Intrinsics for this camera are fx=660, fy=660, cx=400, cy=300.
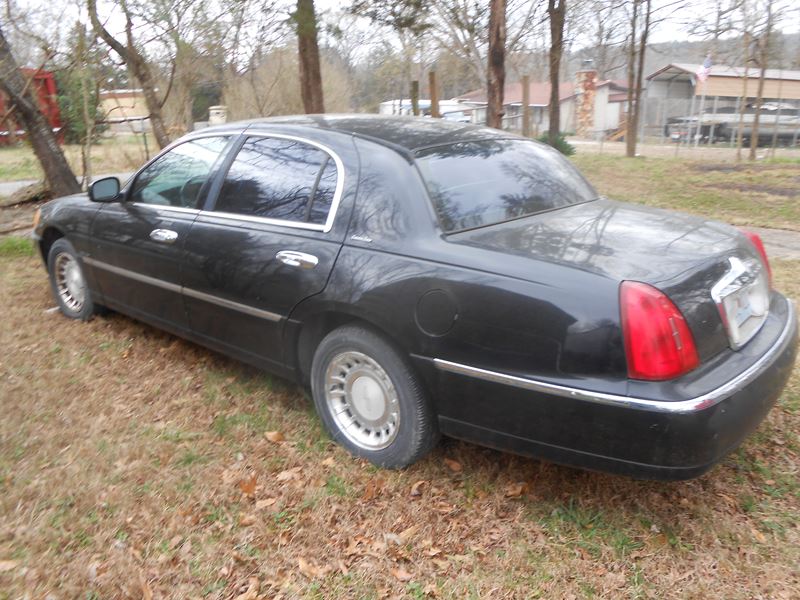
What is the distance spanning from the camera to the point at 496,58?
9.46m

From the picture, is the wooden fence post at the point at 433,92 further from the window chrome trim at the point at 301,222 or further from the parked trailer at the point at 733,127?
the parked trailer at the point at 733,127

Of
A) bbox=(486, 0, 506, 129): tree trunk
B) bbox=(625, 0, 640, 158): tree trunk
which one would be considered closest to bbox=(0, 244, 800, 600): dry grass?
bbox=(486, 0, 506, 129): tree trunk

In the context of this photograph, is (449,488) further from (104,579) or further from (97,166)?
(97,166)

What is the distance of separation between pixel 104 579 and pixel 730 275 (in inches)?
109

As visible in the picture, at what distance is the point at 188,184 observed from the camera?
13.5 ft

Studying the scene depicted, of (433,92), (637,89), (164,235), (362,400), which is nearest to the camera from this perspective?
(362,400)

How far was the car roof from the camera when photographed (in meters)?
3.36

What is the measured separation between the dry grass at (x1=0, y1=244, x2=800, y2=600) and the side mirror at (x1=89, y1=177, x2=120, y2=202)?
147cm

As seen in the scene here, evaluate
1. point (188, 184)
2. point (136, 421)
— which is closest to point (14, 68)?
point (188, 184)

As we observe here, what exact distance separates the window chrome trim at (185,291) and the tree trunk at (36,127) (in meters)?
5.22

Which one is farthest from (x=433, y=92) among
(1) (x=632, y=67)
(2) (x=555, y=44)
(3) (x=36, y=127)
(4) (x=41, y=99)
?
(1) (x=632, y=67)

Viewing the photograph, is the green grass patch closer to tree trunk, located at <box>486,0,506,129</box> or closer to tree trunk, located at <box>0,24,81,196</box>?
tree trunk, located at <box>0,24,81,196</box>

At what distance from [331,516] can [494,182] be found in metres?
1.79

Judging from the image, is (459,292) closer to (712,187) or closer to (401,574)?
(401,574)
